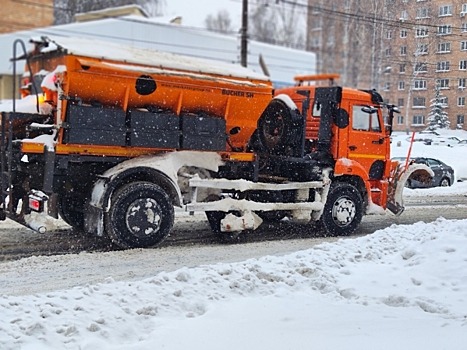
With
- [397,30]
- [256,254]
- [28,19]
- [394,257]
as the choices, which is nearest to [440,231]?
[394,257]

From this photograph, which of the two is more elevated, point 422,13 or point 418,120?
point 422,13

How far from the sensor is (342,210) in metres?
10.8

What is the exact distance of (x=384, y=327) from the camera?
4.99 m

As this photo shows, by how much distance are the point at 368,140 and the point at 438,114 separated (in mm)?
2165

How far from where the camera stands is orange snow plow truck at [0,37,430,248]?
846 centimetres

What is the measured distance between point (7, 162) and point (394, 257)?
5368 mm

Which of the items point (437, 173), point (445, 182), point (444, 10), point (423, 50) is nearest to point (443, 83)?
point (423, 50)

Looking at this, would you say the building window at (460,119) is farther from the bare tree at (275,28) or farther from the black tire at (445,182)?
the bare tree at (275,28)

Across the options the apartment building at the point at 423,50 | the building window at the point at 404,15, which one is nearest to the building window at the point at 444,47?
the apartment building at the point at 423,50

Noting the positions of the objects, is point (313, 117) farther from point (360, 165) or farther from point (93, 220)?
point (93, 220)

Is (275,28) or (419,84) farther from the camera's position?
(275,28)

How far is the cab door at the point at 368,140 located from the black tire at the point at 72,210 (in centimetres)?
466

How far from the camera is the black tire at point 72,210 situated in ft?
31.2

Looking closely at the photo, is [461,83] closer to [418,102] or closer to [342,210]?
[418,102]
